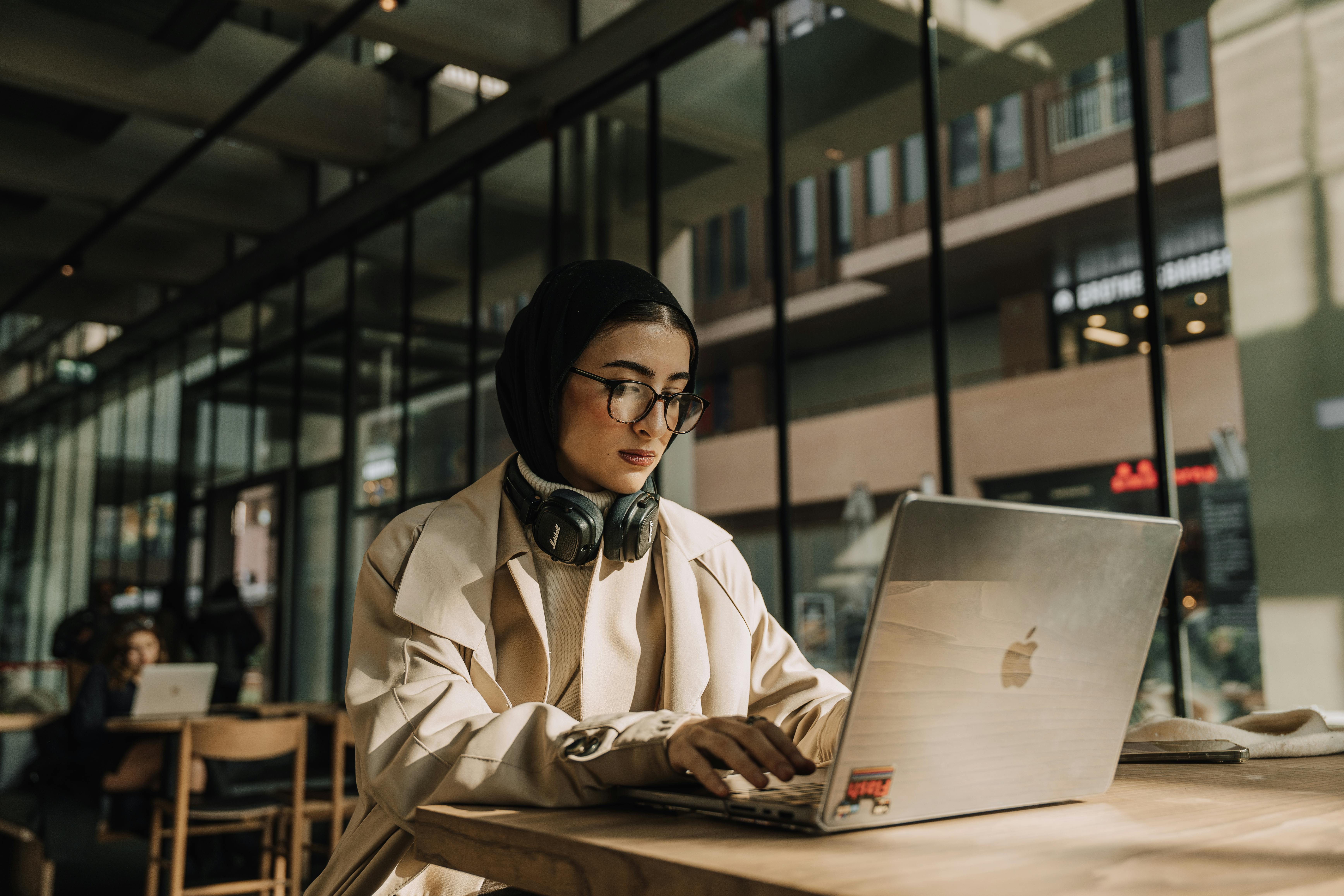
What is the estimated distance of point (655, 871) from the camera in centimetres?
76

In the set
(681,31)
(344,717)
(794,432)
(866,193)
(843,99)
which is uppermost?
(681,31)

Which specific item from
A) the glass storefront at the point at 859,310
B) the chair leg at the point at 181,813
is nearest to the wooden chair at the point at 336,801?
the chair leg at the point at 181,813

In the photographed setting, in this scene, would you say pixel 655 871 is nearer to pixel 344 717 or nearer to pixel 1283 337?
pixel 1283 337

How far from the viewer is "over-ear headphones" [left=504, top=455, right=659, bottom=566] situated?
1304mm

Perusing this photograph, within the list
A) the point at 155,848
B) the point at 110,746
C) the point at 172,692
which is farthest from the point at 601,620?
the point at 172,692

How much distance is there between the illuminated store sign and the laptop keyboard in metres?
2.80

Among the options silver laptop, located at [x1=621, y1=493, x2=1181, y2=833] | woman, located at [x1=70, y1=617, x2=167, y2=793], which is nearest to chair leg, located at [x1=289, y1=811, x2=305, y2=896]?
woman, located at [x1=70, y1=617, x2=167, y2=793]

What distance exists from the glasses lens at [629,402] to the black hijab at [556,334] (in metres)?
0.07

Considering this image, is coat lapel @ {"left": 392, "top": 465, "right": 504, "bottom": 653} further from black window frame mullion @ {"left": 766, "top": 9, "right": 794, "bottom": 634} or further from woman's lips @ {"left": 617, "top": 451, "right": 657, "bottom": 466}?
black window frame mullion @ {"left": 766, "top": 9, "right": 794, "bottom": 634}

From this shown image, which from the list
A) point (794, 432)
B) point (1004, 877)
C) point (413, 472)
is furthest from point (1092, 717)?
point (413, 472)

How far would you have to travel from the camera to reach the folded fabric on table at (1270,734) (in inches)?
55.4

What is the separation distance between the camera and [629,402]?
1.38 metres

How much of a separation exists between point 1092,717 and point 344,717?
427 cm

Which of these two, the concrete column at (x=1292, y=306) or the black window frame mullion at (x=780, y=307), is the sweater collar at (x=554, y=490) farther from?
the black window frame mullion at (x=780, y=307)
